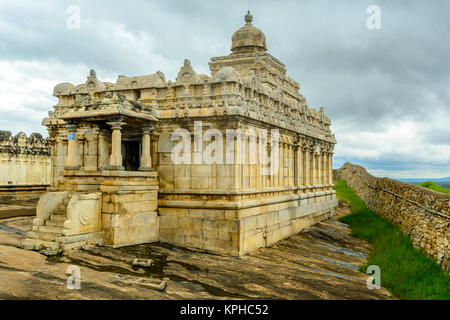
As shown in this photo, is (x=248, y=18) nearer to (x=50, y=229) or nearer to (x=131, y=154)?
(x=131, y=154)

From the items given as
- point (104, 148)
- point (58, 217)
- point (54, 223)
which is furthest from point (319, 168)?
point (54, 223)

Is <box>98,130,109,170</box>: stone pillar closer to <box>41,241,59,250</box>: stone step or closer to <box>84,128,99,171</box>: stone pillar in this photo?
<box>84,128,99,171</box>: stone pillar

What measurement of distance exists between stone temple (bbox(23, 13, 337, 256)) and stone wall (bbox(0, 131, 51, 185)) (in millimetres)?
12454

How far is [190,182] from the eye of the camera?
1705 cm

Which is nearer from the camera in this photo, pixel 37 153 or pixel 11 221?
pixel 11 221

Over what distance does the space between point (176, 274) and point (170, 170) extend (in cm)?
569

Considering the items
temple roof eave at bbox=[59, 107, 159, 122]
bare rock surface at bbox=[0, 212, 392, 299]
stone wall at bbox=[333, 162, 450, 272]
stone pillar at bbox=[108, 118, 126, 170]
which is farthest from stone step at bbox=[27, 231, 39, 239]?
stone wall at bbox=[333, 162, 450, 272]

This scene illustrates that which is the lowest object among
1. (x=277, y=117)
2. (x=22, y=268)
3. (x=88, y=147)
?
(x=22, y=268)

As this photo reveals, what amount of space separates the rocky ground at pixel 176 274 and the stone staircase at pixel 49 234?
1.39ft

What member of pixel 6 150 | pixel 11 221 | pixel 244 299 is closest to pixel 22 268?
pixel 244 299

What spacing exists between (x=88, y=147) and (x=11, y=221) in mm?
5462

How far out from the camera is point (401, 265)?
1600cm

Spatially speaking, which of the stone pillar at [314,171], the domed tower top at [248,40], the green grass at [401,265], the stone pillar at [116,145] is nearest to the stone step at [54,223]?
the stone pillar at [116,145]
